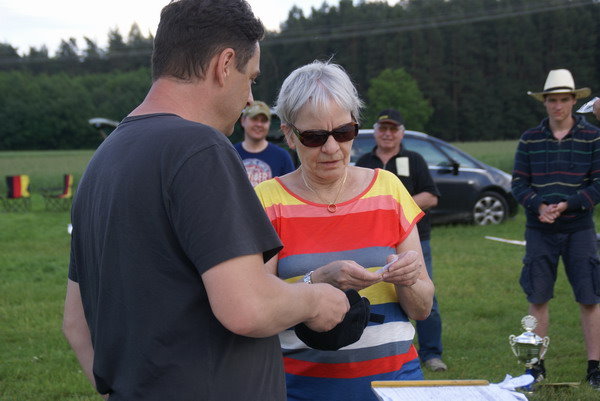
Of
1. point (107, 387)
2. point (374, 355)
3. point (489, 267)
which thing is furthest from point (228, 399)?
point (489, 267)

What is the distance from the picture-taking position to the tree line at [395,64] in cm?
4578

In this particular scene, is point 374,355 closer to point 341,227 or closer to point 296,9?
point 341,227

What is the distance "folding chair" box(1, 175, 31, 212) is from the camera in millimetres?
19344

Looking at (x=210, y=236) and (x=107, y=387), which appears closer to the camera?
(x=210, y=236)

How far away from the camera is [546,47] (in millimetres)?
60719

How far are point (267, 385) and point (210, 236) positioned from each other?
44 centimetres

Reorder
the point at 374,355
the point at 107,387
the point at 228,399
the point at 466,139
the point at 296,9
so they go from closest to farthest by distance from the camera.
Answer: the point at 228,399 < the point at 107,387 < the point at 374,355 < the point at 296,9 < the point at 466,139

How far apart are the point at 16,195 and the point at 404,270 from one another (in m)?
19.1

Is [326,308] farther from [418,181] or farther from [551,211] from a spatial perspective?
[418,181]

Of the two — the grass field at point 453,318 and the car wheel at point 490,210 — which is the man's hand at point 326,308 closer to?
the grass field at point 453,318

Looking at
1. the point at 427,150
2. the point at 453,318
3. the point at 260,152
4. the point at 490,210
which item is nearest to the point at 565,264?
the point at 453,318

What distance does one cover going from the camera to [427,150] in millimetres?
12695

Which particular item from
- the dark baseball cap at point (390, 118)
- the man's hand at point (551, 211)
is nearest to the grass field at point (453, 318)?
the man's hand at point (551, 211)

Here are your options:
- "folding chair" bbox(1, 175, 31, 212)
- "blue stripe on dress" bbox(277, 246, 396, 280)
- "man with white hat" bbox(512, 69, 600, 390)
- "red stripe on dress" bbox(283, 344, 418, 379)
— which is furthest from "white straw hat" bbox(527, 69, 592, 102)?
"folding chair" bbox(1, 175, 31, 212)
